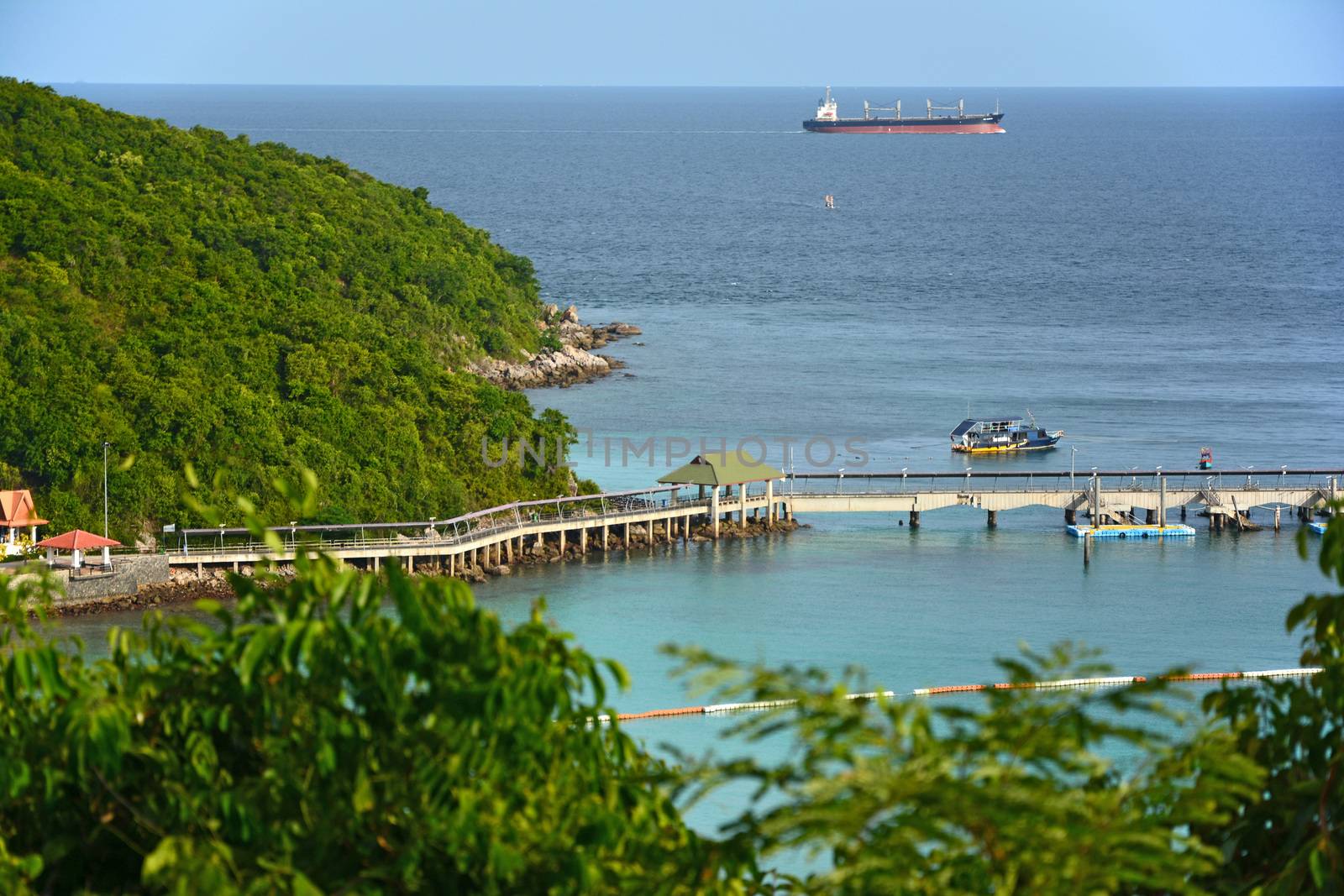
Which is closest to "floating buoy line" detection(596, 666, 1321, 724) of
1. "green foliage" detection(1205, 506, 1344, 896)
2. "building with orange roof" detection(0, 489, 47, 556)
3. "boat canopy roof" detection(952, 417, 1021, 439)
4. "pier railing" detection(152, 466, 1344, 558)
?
"pier railing" detection(152, 466, 1344, 558)

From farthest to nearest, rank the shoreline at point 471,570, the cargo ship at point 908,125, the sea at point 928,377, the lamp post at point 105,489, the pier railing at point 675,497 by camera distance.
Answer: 1. the cargo ship at point 908,125
2. the pier railing at point 675,497
3. the lamp post at point 105,489
4. the sea at point 928,377
5. the shoreline at point 471,570

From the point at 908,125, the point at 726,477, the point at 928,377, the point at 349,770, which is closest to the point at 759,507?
the point at 726,477

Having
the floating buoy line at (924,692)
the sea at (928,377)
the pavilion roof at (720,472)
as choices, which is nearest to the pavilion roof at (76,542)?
the sea at (928,377)

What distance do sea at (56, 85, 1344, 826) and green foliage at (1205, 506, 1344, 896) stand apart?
2531mm

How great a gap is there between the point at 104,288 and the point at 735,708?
20450mm

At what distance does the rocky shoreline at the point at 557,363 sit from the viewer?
5062 centimetres

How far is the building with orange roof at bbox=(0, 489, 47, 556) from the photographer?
3083cm

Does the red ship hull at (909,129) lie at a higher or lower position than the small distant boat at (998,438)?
higher

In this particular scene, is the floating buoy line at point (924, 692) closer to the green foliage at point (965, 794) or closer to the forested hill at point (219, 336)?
the forested hill at point (219, 336)

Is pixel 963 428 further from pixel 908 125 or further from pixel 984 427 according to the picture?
Result: pixel 908 125

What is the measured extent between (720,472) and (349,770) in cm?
2849

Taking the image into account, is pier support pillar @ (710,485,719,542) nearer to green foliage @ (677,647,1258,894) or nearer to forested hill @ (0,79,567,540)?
forested hill @ (0,79,567,540)

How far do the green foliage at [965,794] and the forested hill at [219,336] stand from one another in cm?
2229

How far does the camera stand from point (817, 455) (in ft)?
141
